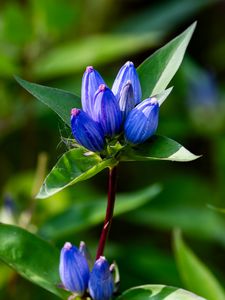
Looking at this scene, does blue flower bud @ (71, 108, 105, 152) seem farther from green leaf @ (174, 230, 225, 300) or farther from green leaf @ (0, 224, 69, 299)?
green leaf @ (174, 230, 225, 300)

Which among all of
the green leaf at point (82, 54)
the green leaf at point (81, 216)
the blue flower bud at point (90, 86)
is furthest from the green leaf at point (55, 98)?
the green leaf at point (82, 54)

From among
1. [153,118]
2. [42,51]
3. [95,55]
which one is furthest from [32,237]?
[42,51]

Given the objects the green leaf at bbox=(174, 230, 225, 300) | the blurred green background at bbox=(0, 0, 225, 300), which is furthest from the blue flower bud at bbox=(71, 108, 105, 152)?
the blurred green background at bbox=(0, 0, 225, 300)

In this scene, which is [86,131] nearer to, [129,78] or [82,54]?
[129,78]

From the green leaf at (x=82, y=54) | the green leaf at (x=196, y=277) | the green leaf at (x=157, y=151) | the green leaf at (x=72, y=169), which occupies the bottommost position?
the green leaf at (x=196, y=277)

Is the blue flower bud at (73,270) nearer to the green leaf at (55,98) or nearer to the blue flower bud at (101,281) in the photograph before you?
the blue flower bud at (101,281)

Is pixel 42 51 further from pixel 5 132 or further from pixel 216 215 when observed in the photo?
pixel 216 215
